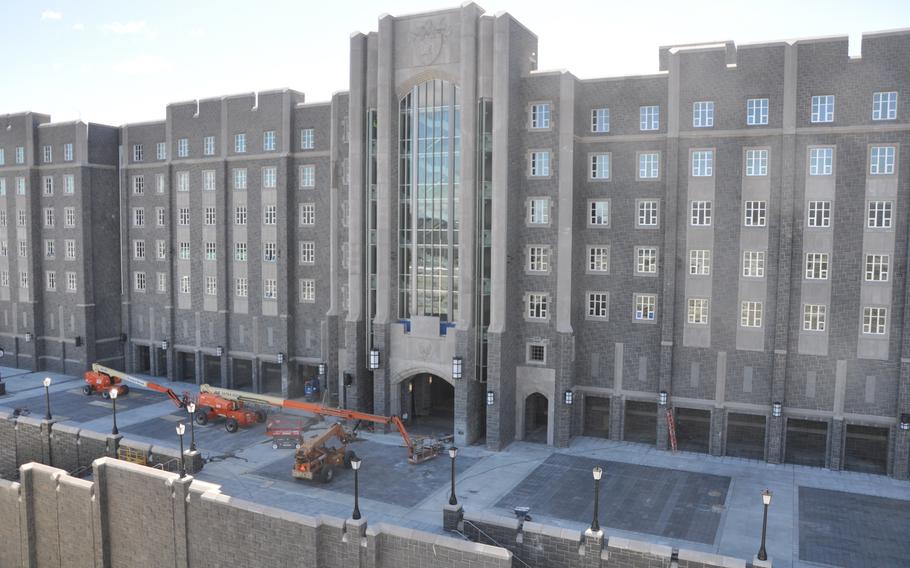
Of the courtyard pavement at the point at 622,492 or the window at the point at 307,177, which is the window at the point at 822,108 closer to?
the courtyard pavement at the point at 622,492

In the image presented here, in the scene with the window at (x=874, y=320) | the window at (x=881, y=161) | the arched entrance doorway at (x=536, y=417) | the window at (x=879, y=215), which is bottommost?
the arched entrance doorway at (x=536, y=417)

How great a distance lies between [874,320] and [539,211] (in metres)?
18.1

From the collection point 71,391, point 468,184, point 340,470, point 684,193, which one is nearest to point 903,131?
point 684,193

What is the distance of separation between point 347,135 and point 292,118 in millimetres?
5992

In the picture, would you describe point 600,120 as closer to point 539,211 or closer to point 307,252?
point 539,211

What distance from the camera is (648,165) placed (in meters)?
39.7

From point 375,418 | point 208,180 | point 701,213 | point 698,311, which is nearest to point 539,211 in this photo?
point 701,213

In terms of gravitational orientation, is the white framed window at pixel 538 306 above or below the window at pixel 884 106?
below

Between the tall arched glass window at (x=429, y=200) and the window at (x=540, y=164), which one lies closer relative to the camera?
the window at (x=540, y=164)

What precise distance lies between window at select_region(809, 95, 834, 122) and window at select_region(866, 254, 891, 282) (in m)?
7.29

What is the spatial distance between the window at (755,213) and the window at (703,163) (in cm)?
266

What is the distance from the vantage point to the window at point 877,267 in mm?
35188

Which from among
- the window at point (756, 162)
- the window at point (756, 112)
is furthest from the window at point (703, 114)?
the window at point (756, 162)

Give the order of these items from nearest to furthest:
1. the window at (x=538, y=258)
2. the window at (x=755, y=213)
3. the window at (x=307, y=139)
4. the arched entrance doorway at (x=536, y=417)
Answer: the window at (x=755, y=213) < the window at (x=538, y=258) < the arched entrance doorway at (x=536, y=417) < the window at (x=307, y=139)
